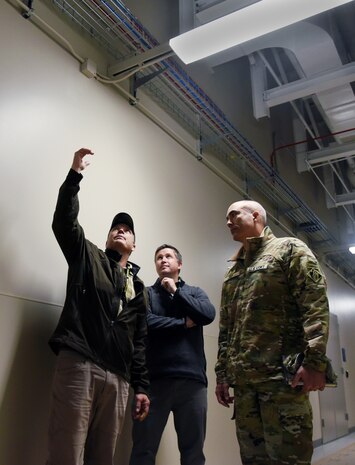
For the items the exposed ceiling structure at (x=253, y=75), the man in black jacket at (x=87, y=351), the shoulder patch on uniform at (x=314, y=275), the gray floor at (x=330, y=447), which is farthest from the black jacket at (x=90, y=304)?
the gray floor at (x=330, y=447)

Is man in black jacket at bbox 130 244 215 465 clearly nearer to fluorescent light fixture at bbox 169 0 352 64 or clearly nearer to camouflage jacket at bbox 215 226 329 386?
camouflage jacket at bbox 215 226 329 386

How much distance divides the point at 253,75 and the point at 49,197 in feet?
9.32

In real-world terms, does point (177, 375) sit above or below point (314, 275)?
below

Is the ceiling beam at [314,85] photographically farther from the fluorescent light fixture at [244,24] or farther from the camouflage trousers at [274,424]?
the camouflage trousers at [274,424]

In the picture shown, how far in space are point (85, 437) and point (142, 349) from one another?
0.49 m

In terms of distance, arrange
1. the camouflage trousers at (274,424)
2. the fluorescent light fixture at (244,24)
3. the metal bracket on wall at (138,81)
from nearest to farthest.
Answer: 1. the camouflage trousers at (274,424)
2. the fluorescent light fixture at (244,24)
3. the metal bracket on wall at (138,81)

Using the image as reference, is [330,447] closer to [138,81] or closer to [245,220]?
[245,220]

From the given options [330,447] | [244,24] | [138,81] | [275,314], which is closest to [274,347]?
[275,314]

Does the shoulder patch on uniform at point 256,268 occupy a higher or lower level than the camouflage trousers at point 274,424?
higher

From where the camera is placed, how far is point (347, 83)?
356 centimetres

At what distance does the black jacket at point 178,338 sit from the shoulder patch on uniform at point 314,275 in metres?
0.70

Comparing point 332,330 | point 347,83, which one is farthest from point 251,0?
point 332,330

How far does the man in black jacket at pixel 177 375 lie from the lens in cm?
203

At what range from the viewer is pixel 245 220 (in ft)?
6.13
